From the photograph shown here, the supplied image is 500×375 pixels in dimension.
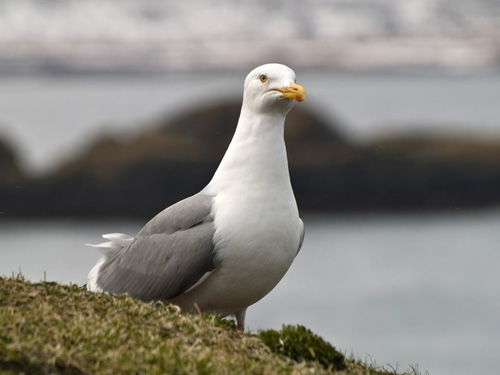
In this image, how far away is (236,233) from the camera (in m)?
6.25

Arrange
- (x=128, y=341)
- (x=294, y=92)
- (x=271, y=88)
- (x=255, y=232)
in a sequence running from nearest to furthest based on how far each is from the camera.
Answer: (x=128, y=341)
(x=255, y=232)
(x=294, y=92)
(x=271, y=88)

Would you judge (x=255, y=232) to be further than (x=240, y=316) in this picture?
No

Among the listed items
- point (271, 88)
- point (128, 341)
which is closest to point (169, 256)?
point (271, 88)

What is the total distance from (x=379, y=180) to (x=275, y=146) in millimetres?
21660

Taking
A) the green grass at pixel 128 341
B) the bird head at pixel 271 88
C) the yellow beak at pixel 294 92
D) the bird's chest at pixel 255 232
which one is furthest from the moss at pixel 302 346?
the bird head at pixel 271 88

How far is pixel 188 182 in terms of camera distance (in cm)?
2483

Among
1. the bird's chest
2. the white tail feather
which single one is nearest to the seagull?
the bird's chest

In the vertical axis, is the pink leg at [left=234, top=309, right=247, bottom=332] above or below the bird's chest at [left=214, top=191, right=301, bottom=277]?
below

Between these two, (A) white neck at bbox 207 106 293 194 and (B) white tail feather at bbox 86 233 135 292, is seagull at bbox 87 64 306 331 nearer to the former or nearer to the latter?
(A) white neck at bbox 207 106 293 194

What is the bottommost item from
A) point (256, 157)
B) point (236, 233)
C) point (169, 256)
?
point (169, 256)

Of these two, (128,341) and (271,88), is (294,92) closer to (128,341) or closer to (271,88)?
(271,88)

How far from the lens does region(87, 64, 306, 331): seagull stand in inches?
247

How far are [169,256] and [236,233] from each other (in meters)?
0.62

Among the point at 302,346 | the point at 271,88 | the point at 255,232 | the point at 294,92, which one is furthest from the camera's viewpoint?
the point at 271,88
